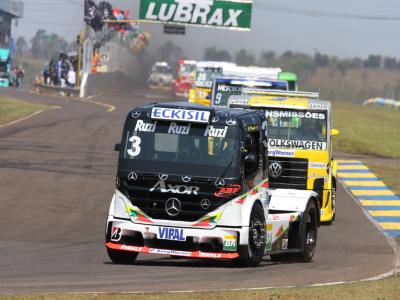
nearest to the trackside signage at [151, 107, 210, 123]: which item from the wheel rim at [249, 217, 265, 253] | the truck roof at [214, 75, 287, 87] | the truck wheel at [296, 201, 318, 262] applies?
the wheel rim at [249, 217, 265, 253]

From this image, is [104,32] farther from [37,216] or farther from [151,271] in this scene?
[151,271]

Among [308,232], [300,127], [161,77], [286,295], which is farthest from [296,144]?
[161,77]

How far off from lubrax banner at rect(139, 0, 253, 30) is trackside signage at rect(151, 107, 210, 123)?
45621 mm

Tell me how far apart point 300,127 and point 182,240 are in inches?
276

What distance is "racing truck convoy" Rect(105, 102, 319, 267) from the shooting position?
12.8 metres

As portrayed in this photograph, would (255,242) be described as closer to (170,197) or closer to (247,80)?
(170,197)

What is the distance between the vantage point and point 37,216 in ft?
63.3

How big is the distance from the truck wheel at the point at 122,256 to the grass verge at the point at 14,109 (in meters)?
25.2

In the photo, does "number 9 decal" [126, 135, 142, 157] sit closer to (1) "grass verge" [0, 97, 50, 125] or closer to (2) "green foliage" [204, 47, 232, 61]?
(1) "grass verge" [0, 97, 50, 125]

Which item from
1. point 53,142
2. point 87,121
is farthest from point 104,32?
point 53,142

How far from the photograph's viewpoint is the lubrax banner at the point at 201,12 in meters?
58.3

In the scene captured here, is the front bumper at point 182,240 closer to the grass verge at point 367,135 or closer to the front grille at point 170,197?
the front grille at point 170,197

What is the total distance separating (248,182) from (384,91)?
97785 mm

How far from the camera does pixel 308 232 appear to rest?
15047mm
